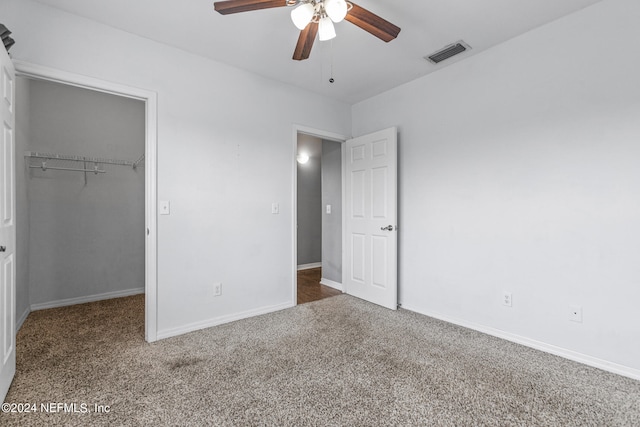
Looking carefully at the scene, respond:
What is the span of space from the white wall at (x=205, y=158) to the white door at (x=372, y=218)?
2.86 feet

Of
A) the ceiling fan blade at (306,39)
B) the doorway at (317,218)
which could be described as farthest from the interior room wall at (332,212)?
the ceiling fan blade at (306,39)

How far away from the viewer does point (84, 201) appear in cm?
367

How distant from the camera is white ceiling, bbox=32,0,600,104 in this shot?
2.16 metres

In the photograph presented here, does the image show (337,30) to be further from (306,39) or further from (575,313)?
(575,313)

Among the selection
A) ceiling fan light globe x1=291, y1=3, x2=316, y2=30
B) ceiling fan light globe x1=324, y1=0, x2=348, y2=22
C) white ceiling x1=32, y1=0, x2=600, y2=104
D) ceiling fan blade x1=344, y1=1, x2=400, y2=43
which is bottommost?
ceiling fan light globe x1=324, y1=0, x2=348, y2=22

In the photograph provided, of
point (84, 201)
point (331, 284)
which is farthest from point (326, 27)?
point (84, 201)

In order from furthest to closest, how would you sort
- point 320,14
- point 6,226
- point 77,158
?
1. point 77,158
2. point 320,14
3. point 6,226

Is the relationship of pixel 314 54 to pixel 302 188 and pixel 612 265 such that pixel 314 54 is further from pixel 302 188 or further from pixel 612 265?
pixel 302 188

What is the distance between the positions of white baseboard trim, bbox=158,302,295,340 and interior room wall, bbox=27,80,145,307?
174 centimetres

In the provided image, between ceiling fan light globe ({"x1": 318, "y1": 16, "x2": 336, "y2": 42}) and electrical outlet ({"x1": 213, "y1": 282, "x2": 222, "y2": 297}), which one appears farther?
electrical outlet ({"x1": 213, "y1": 282, "x2": 222, "y2": 297})

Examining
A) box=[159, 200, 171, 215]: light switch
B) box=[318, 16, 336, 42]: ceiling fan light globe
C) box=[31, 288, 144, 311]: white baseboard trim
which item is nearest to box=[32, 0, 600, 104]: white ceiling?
box=[318, 16, 336, 42]: ceiling fan light globe

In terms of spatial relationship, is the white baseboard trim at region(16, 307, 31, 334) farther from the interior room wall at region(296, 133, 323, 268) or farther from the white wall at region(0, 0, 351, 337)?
the interior room wall at region(296, 133, 323, 268)

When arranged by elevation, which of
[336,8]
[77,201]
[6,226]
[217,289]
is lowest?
[217,289]

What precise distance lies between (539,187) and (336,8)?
6.64ft
